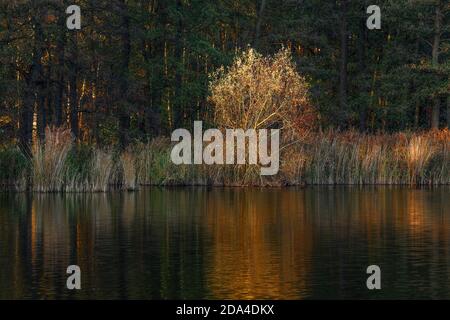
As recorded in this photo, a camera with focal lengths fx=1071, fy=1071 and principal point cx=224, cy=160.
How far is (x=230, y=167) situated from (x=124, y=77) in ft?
35.1

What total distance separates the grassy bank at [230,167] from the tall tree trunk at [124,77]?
5141 millimetres

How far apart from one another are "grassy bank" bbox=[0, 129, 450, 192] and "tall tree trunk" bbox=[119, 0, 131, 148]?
202 inches

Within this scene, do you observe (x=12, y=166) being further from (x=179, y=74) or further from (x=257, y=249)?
(x=179, y=74)

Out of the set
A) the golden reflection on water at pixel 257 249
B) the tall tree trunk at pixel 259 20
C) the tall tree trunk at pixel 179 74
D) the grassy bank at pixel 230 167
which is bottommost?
the golden reflection on water at pixel 257 249

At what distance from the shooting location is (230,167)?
36.0 metres

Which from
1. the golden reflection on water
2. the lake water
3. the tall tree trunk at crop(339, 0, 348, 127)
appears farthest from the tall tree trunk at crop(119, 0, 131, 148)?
the golden reflection on water

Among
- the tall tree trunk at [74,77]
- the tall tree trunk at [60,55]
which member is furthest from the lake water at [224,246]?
the tall tree trunk at [74,77]

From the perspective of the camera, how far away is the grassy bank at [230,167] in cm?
3194

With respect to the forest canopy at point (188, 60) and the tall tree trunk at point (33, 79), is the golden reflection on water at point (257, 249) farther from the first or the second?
the forest canopy at point (188, 60)

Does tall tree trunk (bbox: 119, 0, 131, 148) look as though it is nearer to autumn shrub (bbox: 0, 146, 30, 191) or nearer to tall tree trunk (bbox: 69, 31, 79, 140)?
tall tree trunk (bbox: 69, 31, 79, 140)

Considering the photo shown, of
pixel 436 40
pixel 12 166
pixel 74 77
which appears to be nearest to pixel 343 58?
pixel 436 40

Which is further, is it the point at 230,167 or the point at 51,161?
the point at 230,167

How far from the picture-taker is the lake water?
14.3m
